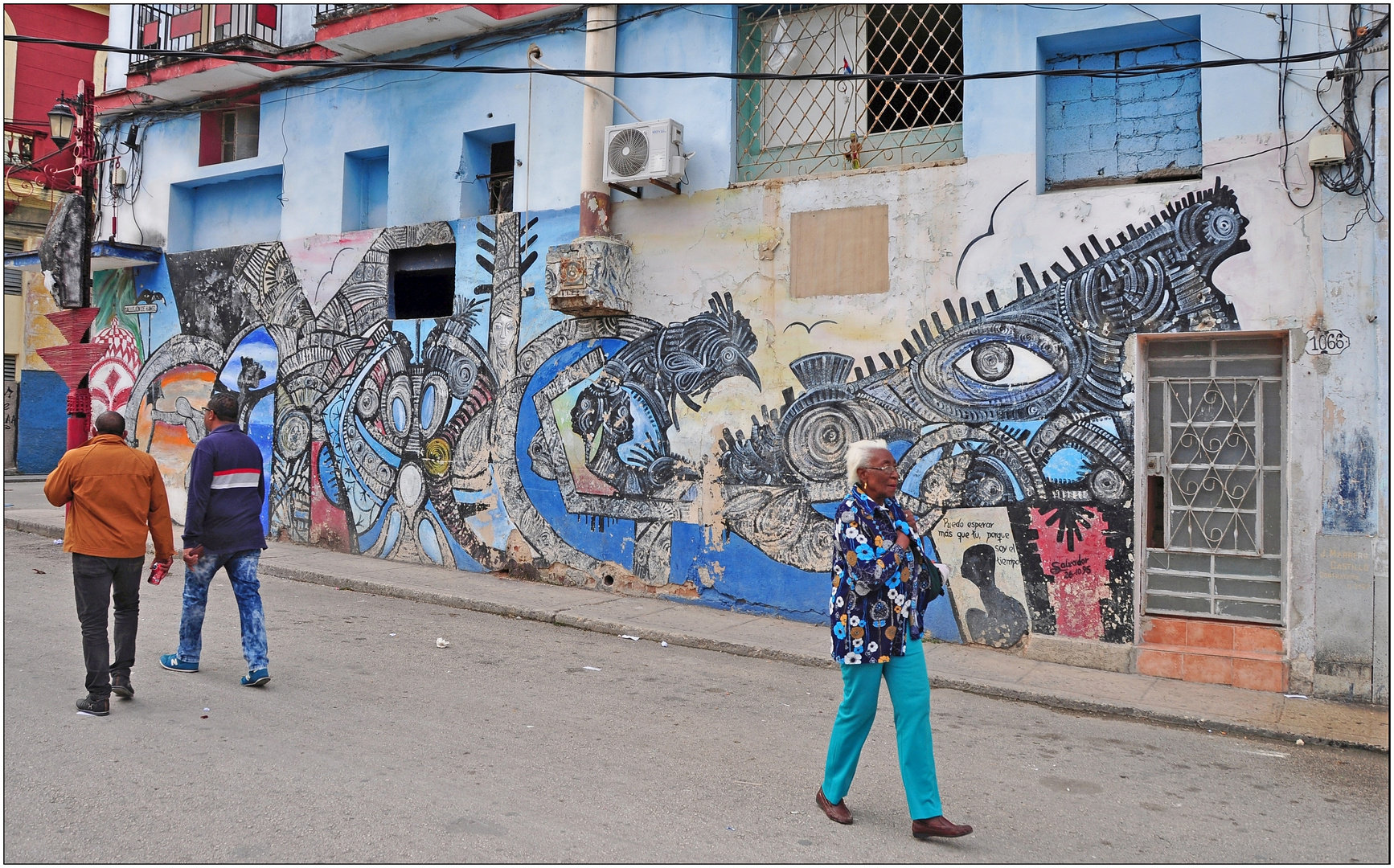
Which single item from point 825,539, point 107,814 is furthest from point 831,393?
point 107,814

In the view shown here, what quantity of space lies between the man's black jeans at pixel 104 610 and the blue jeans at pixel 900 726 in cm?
401

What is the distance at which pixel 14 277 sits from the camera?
20141mm

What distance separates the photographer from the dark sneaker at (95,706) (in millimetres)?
5449

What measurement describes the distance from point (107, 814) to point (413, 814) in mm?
1223

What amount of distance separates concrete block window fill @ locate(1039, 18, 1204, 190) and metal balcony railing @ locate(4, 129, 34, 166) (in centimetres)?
1969

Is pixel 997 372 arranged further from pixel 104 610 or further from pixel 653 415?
pixel 104 610

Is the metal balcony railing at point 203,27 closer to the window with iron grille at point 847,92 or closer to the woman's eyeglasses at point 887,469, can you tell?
the window with iron grille at point 847,92

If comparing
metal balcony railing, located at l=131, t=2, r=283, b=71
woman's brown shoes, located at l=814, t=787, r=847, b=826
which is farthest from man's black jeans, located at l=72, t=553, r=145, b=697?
metal balcony railing, located at l=131, t=2, r=283, b=71

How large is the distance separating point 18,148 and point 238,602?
60.9 feet

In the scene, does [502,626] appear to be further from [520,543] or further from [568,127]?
[568,127]

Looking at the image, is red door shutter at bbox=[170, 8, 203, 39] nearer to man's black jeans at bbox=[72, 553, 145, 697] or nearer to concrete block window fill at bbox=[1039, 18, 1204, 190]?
man's black jeans at bbox=[72, 553, 145, 697]

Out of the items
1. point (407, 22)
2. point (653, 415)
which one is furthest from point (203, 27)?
point (653, 415)

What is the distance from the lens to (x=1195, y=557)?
766 centimetres

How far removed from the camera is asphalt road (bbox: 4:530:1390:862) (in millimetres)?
4055
